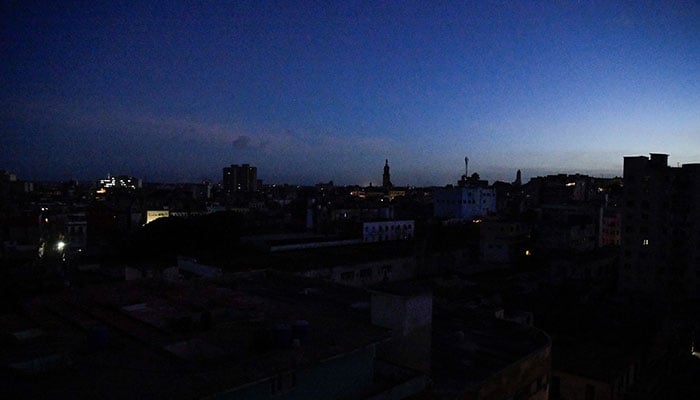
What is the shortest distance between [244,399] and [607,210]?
59.8 m

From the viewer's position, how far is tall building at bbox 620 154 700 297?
117ft

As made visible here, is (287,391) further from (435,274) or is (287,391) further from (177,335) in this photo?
(435,274)

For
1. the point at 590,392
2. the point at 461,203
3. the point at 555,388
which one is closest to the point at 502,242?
the point at 555,388

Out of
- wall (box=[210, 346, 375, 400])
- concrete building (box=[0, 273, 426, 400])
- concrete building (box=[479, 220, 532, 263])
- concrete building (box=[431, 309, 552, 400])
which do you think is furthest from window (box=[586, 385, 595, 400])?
concrete building (box=[479, 220, 532, 263])

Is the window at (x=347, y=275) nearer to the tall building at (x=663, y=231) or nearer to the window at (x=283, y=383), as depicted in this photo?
the tall building at (x=663, y=231)

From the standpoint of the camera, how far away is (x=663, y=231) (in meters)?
36.4

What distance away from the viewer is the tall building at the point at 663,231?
35.7 metres

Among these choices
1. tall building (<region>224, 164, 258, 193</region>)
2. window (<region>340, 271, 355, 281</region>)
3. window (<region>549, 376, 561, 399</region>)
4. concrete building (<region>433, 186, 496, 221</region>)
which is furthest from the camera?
tall building (<region>224, 164, 258, 193</region>)

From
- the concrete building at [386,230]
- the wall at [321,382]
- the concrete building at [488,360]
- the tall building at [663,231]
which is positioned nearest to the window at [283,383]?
the wall at [321,382]

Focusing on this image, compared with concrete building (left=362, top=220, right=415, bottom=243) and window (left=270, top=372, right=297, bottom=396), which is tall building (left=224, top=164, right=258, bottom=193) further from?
window (left=270, top=372, right=297, bottom=396)

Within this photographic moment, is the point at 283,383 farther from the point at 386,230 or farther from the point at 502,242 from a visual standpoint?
the point at 386,230

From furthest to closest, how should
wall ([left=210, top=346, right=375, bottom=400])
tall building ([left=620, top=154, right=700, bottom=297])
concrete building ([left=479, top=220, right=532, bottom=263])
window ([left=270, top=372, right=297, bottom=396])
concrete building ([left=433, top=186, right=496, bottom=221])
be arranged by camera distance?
1. concrete building ([left=433, top=186, right=496, bottom=221])
2. concrete building ([left=479, top=220, right=532, bottom=263])
3. tall building ([left=620, top=154, right=700, bottom=297])
4. window ([left=270, top=372, right=297, bottom=396])
5. wall ([left=210, top=346, right=375, bottom=400])

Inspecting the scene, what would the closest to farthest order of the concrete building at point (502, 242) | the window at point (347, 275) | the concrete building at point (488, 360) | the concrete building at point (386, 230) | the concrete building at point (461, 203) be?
the concrete building at point (488, 360), the window at point (347, 275), the concrete building at point (502, 242), the concrete building at point (386, 230), the concrete building at point (461, 203)

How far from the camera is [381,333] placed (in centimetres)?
902
